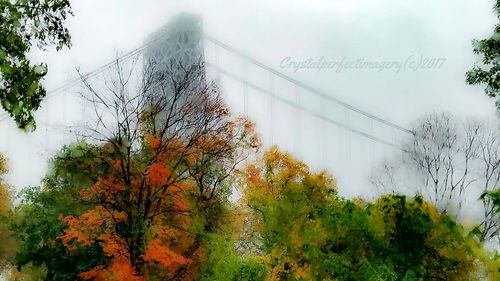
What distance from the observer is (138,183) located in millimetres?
24156

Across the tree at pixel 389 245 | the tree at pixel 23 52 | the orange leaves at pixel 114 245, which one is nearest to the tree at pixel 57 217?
the orange leaves at pixel 114 245

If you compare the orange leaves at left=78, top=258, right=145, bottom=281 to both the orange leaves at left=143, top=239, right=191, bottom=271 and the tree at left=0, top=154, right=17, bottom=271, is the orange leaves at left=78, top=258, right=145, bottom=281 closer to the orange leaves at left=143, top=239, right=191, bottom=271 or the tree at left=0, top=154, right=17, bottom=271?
the orange leaves at left=143, top=239, right=191, bottom=271

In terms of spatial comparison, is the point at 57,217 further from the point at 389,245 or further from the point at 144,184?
the point at 389,245

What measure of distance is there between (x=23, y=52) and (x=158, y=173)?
11457 mm

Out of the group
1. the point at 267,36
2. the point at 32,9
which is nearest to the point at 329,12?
the point at 267,36

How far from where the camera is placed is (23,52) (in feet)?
40.3

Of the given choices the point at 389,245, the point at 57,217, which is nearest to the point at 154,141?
the point at 57,217

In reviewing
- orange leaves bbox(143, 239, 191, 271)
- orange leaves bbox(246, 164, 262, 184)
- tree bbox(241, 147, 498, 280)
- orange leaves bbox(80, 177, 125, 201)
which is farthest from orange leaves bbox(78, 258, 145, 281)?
orange leaves bbox(246, 164, 262, 184)

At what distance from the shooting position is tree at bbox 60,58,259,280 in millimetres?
23516

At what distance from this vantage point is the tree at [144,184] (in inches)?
926

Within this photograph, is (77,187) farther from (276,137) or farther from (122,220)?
(276,137)

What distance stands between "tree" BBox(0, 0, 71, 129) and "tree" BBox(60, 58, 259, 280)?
33.5 feet

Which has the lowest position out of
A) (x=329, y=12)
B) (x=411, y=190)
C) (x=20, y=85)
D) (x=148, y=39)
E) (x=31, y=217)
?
(x=20, y=85)

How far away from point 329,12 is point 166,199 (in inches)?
2816
